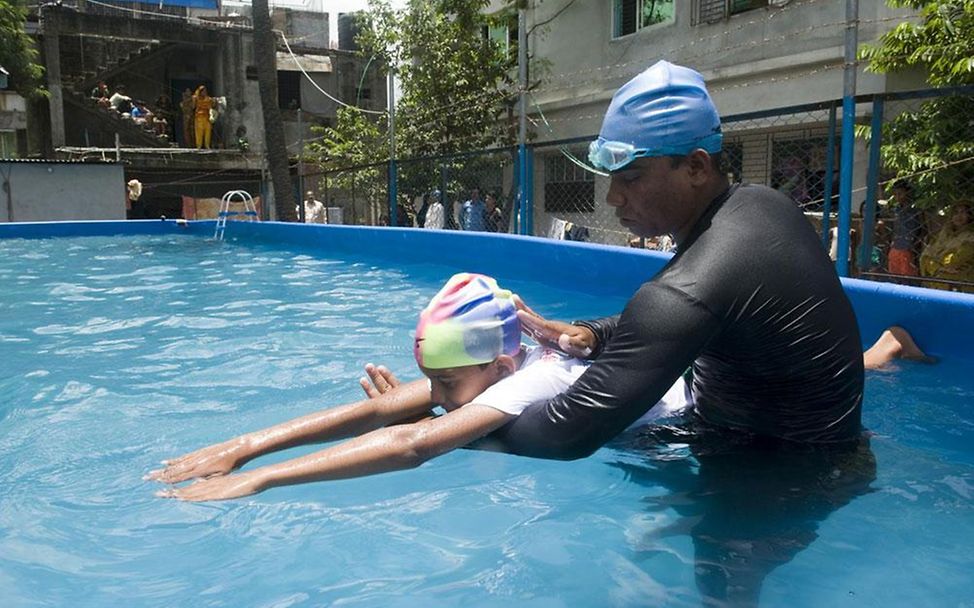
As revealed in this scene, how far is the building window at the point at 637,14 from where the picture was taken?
1390 cm

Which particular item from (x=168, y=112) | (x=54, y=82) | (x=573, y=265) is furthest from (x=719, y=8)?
(x=168, y=112)

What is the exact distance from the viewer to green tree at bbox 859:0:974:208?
6930 millimetres

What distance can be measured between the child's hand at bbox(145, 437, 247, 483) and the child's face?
70 cm

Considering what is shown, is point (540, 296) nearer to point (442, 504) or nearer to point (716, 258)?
point (442, 504)

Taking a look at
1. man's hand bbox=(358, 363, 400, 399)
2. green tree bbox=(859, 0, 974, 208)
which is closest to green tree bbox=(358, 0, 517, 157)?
green tree bbox=(859, 0, 974, 208)

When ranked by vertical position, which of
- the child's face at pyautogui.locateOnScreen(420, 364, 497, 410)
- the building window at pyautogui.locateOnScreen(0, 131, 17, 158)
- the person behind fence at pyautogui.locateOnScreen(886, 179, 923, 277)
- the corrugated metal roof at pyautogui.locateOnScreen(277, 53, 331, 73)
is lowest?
the child's face at pyautogui.locateOnScreen(420, 364, 497, 410)

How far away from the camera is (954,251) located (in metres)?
Result: 6.01

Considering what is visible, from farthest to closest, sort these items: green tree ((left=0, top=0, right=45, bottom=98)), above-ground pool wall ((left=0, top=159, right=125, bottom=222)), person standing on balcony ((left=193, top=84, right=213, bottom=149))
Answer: person standing on balcony ((left=193, top=84, right=213, bottom=149)), green tree ((left=0, top=0, right=45, bottom=98)), above-ground pool wall ((left=0, top=159, right=125, bottom=222))

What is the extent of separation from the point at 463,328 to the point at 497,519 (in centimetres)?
79

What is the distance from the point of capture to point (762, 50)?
12.1 m

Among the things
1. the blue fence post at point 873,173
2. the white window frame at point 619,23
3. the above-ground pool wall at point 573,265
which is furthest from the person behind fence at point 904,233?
the white window frame at point 619,23

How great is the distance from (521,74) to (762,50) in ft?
15.8

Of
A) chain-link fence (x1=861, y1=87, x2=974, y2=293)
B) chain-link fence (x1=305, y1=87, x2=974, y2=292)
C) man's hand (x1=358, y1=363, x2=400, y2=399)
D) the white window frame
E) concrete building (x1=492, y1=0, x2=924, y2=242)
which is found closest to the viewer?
man's hand (x1=358, y1=363, x2=400, y2=399)

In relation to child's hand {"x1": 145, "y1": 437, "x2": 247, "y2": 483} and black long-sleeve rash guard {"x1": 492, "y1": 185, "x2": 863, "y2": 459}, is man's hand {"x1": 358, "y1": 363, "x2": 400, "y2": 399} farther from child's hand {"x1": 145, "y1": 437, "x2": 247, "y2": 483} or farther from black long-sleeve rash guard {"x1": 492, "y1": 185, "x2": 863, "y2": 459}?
black long-sleeve rash guard {"x1": 492, "y1": 185, "x2": 863, "y2": 459}
